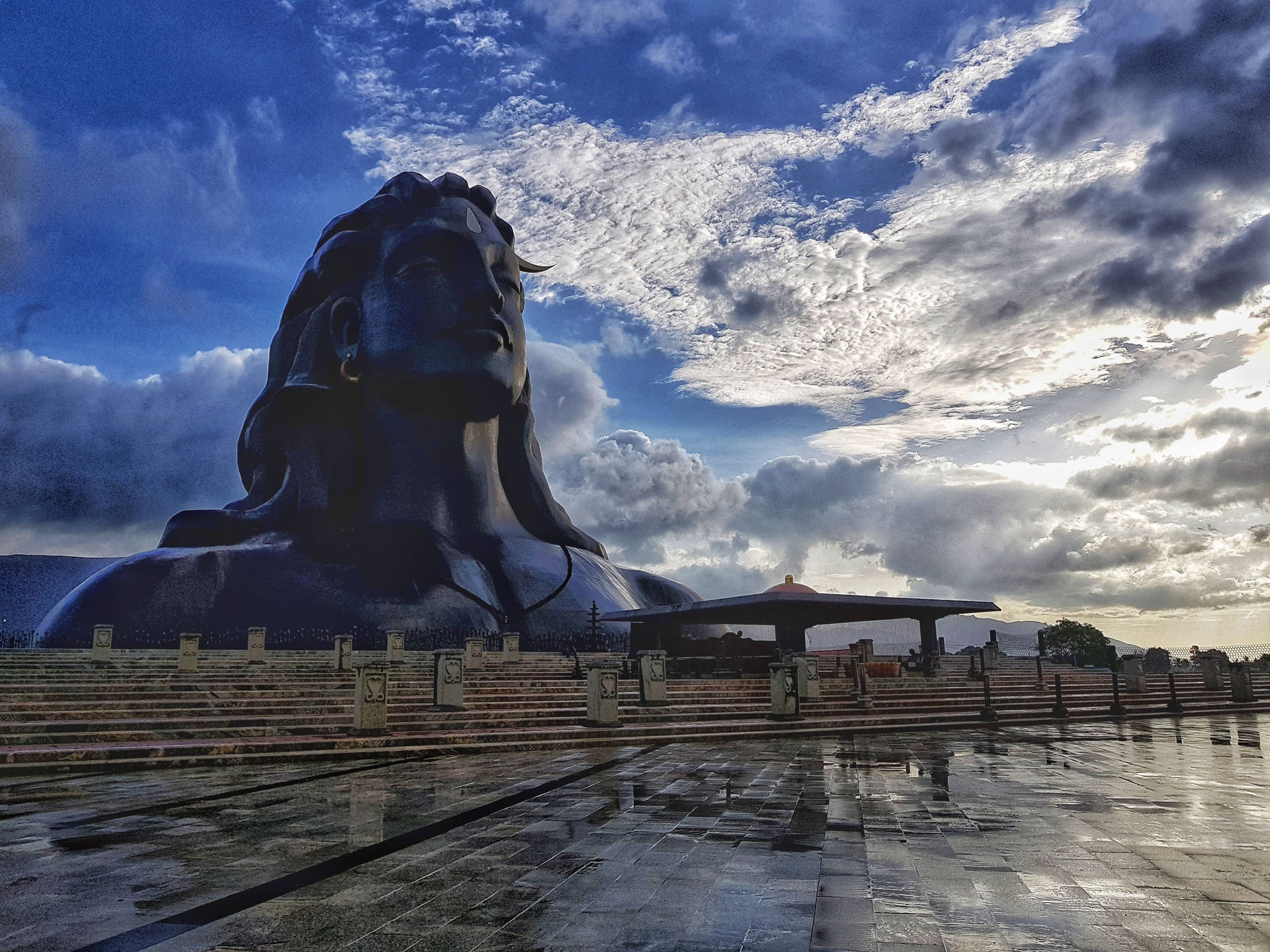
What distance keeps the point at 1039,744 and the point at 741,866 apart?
10975 millimetres

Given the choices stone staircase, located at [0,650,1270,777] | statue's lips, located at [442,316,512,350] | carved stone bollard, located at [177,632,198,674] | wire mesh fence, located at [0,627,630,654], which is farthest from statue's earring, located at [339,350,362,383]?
carved stone bollard, located at [177,632,198,674]

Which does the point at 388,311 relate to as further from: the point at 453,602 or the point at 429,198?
the point at 453,602

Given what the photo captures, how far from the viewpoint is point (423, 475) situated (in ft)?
127

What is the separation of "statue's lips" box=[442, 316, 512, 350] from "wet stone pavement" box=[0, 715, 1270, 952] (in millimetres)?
27672

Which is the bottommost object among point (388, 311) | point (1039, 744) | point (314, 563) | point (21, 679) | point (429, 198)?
point (1039, 744)

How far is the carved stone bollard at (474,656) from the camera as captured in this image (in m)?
25.2

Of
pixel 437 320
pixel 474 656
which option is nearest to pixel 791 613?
pixel 474 656

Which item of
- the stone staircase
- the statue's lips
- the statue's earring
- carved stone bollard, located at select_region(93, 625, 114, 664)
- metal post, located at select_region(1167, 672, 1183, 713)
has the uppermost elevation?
the statue's lips

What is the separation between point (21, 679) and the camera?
18.2 meters

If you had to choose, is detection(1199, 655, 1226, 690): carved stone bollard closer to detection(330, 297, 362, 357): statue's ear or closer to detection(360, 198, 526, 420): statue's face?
detection(360, 198, 526, 420): statue's face

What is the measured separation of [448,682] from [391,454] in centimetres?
2382

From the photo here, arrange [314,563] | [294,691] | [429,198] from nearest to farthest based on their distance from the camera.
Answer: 1. [294,691]
2. [314,563]
3. [429,198]

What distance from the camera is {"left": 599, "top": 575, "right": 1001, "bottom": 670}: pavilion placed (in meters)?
27.3

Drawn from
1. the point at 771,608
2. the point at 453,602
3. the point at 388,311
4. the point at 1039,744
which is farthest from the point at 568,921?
the point at 388,311
